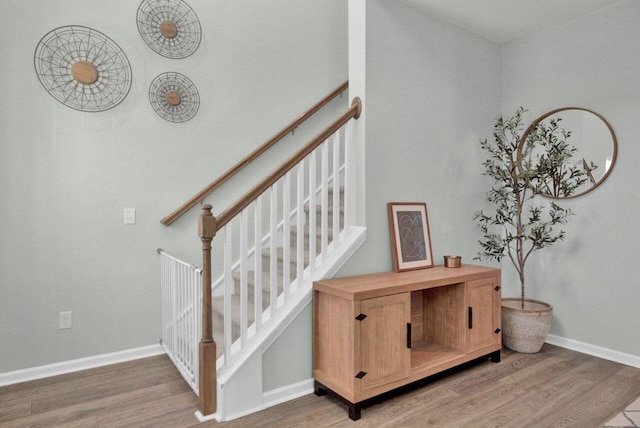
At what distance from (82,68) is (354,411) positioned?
9.39 feet

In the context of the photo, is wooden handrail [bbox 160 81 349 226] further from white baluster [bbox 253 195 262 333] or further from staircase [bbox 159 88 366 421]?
white baluster [bbox 253 195 262 333]

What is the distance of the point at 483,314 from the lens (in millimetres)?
2770

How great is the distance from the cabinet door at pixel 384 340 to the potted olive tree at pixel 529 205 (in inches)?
47.7

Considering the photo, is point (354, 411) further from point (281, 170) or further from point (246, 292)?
point (281, 170)

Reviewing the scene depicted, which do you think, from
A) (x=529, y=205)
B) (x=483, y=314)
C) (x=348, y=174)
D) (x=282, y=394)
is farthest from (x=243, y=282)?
(x=529, y=205)

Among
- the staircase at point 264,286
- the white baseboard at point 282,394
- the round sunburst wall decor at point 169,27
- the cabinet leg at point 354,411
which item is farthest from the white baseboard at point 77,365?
the round sunburst wall decor at point 169,27

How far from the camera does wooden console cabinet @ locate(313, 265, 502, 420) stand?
2.15 m

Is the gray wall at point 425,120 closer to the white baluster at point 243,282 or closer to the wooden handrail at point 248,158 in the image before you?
the white baluster at point 243,282

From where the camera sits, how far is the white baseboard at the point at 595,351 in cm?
281

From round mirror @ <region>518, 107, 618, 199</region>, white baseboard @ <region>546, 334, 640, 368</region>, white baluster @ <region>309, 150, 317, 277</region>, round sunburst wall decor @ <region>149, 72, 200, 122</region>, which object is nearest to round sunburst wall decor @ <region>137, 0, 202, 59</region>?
round sunburst wall decor @ <region>149, 72, 200, 122</region>

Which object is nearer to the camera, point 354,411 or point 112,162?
point 354,411

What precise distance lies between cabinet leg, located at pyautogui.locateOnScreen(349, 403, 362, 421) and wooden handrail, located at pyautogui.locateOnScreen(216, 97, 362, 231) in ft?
3.92

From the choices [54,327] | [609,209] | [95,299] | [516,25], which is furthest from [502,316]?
[54,327]

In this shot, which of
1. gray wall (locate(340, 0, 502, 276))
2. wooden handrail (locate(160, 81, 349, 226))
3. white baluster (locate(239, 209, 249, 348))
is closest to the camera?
white baluster (locate(239, 209, 249, 348))
